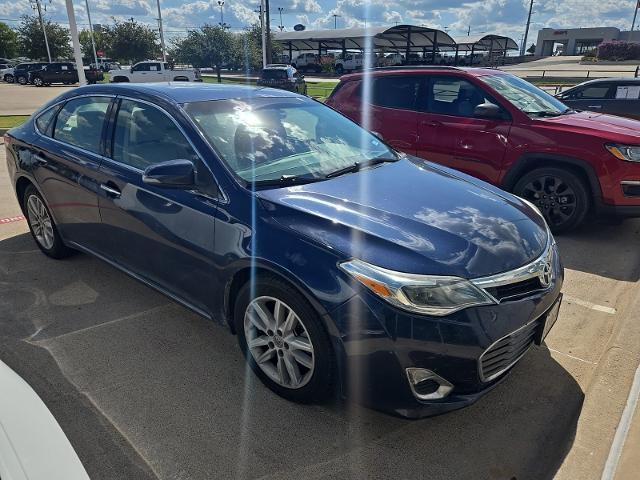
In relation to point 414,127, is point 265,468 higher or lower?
lower

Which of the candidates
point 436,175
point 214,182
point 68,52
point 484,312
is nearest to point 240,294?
point 214,182

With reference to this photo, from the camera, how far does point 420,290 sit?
2.12 m

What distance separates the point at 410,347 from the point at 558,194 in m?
3.79

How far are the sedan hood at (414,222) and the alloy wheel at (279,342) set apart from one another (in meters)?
0.45

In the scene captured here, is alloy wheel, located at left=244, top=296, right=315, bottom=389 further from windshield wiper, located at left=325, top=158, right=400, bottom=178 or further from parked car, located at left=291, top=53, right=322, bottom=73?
parked car, located at left=291, top=53, right=322, bottom=73

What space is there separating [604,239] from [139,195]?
460 cm

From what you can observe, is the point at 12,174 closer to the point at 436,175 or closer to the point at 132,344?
the point at 132,344

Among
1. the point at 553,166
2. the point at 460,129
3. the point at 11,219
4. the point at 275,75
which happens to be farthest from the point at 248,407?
the point at 275,75

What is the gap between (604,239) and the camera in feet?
16.8

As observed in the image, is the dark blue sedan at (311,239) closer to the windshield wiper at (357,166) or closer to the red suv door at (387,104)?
the windshield wiper at (357,166)

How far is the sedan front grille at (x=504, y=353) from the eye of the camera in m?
2.19

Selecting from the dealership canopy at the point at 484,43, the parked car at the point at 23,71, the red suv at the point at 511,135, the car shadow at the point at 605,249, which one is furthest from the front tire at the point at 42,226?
the dealership canopy at the point at 484,43

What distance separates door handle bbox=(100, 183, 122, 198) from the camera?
3.29 m

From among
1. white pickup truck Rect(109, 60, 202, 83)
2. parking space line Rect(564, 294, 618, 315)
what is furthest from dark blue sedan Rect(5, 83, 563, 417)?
white pickup truck Rect(109, 60, 202, 83)
